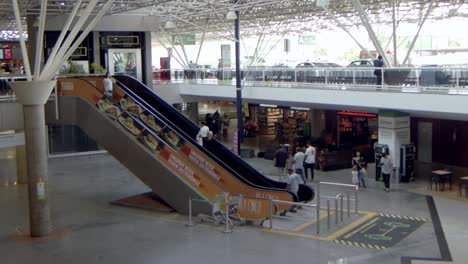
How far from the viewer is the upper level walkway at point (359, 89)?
19.8m

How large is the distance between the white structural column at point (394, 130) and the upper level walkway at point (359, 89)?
22.8 inches

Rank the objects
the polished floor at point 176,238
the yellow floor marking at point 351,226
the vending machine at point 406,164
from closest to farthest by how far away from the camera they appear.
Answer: the polished floor at point 176,238, the yellow floor marking at point 351,226, the vending machine at point 406,164

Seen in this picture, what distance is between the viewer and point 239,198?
57.3 feet

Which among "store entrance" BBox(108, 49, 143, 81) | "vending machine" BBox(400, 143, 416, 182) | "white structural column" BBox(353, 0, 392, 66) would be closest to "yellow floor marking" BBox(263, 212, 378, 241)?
"vending machine" BBox(400, 143, 416, 182)

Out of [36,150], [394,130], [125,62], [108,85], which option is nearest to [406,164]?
[394,130]

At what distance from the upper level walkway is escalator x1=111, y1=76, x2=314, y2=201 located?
4939 millimetres

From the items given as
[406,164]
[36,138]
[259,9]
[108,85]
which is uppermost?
[259,9]

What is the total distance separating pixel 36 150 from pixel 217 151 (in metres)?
6.87

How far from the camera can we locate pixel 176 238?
16.0 m

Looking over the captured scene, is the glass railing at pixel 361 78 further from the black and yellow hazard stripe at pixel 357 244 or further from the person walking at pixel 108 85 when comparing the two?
the person walking at pixel 108 85

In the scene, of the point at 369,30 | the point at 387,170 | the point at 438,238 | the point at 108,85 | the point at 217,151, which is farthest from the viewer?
the point at 369,30

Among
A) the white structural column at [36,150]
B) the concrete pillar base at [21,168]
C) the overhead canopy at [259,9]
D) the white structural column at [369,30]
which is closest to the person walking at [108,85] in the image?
the white structural column at [36,150]

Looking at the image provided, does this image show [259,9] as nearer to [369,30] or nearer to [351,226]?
[369,30]

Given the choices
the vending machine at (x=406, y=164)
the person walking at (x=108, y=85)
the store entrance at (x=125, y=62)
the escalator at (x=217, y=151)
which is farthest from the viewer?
the store entrance at (x=125, y=62)
